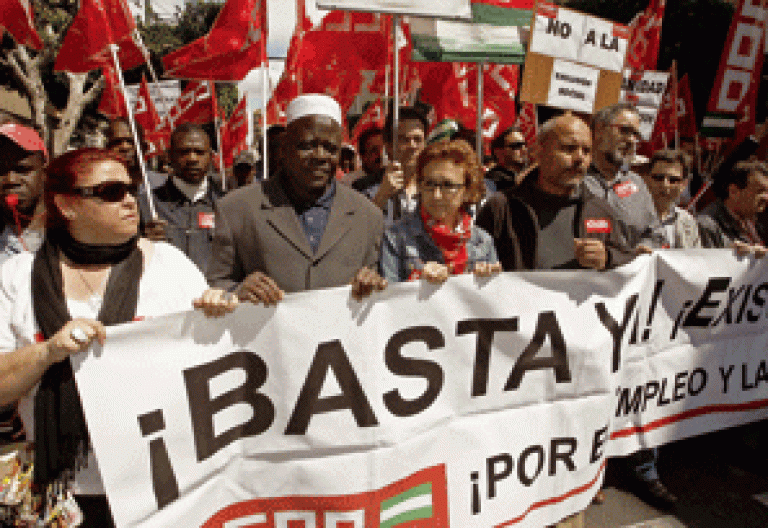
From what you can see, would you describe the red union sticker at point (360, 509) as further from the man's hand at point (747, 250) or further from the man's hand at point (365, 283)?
the man's hand at point (747, 250)

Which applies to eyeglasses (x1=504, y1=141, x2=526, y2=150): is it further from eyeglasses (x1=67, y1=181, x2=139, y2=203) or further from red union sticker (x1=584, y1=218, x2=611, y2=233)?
eyeglasses (x1=67, y1=181, x2=139, y2=203)

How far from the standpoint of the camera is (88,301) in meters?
1.96

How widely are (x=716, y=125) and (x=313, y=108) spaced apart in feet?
14.6

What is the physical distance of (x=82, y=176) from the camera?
6.42 feet

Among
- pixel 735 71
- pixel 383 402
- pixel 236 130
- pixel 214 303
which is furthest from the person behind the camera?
pixel 236 130

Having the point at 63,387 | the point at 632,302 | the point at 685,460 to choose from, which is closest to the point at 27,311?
the point at 63,387

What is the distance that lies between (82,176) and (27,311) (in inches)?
17.3

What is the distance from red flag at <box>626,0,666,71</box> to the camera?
Result: 6.57 metres

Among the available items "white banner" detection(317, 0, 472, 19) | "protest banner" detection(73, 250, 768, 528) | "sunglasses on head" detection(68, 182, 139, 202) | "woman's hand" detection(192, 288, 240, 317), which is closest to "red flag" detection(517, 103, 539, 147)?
"white banner" detection(317, 0, 472, 19)

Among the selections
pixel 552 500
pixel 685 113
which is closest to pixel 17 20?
pixel 552 500

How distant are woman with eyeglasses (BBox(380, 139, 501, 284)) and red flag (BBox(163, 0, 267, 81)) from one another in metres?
3.25

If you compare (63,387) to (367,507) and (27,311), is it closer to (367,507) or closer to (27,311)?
(27,311)

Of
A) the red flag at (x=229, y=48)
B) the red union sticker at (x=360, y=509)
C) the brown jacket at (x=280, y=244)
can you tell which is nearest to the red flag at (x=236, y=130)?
the red flag at (x=229, y=48)

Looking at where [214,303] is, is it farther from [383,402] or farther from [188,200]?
[188,200]
